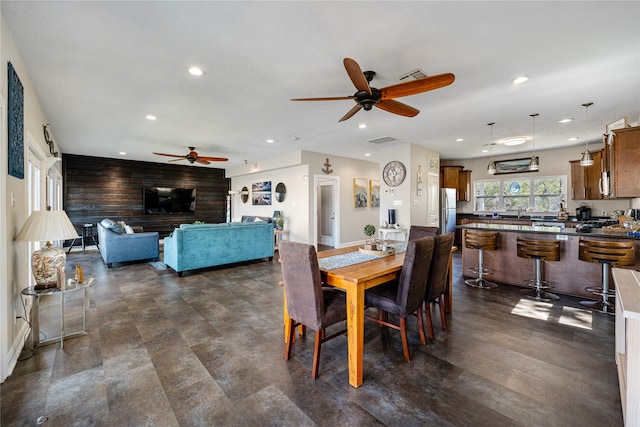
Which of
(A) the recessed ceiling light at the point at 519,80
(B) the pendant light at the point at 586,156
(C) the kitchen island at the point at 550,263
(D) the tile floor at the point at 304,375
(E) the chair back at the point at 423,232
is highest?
(A) the recessed ceiling light at the point at 519,80

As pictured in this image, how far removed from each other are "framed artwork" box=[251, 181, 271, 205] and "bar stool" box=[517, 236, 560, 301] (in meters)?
6.51

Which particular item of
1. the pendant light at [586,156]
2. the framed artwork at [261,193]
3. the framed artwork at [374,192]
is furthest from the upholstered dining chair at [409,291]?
the framed artwork at [261,193]

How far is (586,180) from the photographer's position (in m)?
6.04

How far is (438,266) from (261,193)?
708cm

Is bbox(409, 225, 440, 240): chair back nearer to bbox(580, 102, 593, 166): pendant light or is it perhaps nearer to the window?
bbox(580, 102, 593, 166): pendant light

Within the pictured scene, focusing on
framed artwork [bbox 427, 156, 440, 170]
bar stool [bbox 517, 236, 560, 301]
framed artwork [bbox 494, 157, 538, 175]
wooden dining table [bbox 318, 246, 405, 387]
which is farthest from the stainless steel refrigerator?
wooden dining table [bbox 318, 246, 405, 387]

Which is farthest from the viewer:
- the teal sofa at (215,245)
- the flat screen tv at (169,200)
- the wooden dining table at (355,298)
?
the flat screen tv at (169,200)

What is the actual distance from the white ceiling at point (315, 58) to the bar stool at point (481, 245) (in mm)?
1784

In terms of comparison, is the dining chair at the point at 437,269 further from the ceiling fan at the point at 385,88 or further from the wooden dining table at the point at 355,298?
the ceiling fan at the point at 385,88

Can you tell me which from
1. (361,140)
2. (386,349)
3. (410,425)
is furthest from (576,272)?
(361,140)

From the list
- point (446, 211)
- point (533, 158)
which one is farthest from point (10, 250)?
point (446, 211)

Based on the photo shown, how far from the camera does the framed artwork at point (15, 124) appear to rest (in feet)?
7.09

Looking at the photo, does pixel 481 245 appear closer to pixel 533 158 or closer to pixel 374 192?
pixel 533 158

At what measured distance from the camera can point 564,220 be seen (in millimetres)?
6102
